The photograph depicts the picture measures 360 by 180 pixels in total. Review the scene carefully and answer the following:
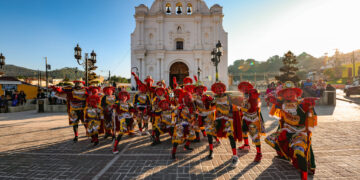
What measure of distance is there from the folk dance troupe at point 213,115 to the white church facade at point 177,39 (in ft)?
61.2

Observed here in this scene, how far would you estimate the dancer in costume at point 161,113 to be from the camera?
4.94 m

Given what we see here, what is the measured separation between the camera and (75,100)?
5.68 metres

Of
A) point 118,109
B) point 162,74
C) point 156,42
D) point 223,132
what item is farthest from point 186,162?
point 156,42

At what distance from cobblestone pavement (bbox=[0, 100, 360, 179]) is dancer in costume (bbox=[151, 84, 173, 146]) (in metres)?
0.53

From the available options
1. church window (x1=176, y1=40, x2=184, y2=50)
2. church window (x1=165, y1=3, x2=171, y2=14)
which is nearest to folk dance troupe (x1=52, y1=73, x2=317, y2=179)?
church window (x1=176, y1=40, x2=184, y2=50)

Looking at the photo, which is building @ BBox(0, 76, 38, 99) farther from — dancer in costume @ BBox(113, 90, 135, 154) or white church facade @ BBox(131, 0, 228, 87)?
dancer in costume @ BBox(113, 90, 135, 154)

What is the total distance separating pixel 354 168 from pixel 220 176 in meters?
3.11

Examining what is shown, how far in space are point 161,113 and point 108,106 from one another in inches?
79.9

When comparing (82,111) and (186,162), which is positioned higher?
(82,111)

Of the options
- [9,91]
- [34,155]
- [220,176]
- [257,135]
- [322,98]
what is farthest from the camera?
[9,91]

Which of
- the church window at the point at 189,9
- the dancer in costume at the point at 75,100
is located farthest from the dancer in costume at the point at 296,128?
the church window at the point at 189,9

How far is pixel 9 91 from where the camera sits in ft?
74.1

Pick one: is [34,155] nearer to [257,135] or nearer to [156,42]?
[257,135]

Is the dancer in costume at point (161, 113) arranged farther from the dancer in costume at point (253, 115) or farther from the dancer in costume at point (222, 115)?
the dancer in costume at point (253, 115)
